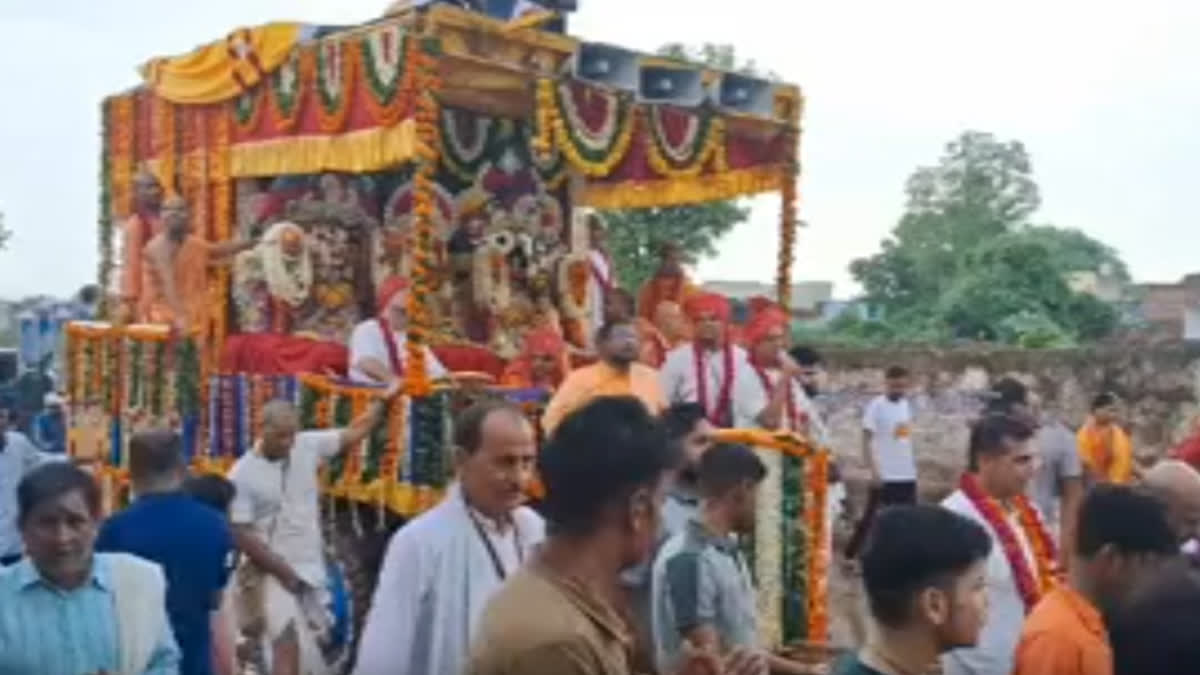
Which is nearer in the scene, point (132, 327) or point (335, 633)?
point (335, 633)

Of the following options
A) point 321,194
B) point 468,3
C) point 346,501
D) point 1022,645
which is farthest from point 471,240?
point 1022,645

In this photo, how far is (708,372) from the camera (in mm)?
9930

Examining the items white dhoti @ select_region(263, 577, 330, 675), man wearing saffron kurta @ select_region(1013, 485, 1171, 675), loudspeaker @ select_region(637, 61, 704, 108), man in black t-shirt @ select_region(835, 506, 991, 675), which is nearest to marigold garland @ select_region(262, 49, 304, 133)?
loudspeaker @ select_region(637, 61, 704, 108)

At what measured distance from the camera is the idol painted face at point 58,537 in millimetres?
3975

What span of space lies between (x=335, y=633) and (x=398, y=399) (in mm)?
1983

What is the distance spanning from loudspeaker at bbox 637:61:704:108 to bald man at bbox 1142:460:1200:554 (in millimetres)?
6199

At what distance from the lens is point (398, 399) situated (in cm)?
981

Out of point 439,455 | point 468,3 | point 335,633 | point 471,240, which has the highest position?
point 468,3

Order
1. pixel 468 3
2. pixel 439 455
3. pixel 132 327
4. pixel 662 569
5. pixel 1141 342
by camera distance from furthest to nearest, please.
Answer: pixel 1141 342 → pixel 132 327 → pixel 468 3 → pixel 439 455 → pixel 662 569

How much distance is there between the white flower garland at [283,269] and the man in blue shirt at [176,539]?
22.5 feet

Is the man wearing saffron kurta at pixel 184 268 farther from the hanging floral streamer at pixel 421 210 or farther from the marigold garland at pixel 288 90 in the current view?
the hanging floral streamer at pixel 421 210

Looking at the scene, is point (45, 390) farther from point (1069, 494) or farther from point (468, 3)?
point (1069, 494)

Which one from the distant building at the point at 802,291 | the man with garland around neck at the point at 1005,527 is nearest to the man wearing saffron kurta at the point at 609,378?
the man with garland around neck at the point at 1005,527

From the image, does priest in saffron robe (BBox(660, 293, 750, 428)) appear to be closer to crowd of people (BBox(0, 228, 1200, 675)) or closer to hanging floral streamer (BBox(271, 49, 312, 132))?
crowd of people (BBox(0, 228, 1200, 675))
